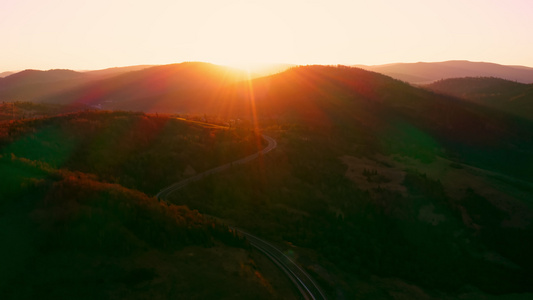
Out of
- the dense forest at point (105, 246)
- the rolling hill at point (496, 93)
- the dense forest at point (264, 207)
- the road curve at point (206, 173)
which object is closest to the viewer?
the dense forest at point (105, 246)

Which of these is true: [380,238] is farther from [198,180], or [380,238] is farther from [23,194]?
[23,194]

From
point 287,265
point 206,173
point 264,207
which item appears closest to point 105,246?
point 287,265

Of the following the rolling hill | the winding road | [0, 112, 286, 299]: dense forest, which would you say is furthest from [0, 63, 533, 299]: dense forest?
the rolling hill

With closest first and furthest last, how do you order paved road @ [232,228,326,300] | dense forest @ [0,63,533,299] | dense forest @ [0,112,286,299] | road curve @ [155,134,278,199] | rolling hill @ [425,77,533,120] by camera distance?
dense forest @ [0,112,286,299], dense forest @ [0,63,533,299], paved road @ [232,228,326,300], road curve @ [155,134,278,199], rolling hill @ [425,77,533,120]

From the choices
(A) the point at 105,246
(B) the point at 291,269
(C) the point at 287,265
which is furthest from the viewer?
(C) the point at 287,265

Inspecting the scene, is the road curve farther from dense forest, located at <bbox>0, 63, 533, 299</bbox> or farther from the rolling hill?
the rolling hill

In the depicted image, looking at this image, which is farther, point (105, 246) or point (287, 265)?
point (287, 265)

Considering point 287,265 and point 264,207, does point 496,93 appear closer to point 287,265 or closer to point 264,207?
point 264,207

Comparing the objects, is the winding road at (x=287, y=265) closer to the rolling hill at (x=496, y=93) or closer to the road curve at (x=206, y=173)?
the road curve at (x=206, y=173)

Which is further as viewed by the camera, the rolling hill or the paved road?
the rolling hill

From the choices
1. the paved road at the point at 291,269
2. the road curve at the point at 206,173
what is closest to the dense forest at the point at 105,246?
the paved road at the point at 291,269

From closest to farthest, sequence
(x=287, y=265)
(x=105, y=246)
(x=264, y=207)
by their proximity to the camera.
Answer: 1. (x=105, y=246)
2. (x=287, y=265)
3. (x=264, y=207)
